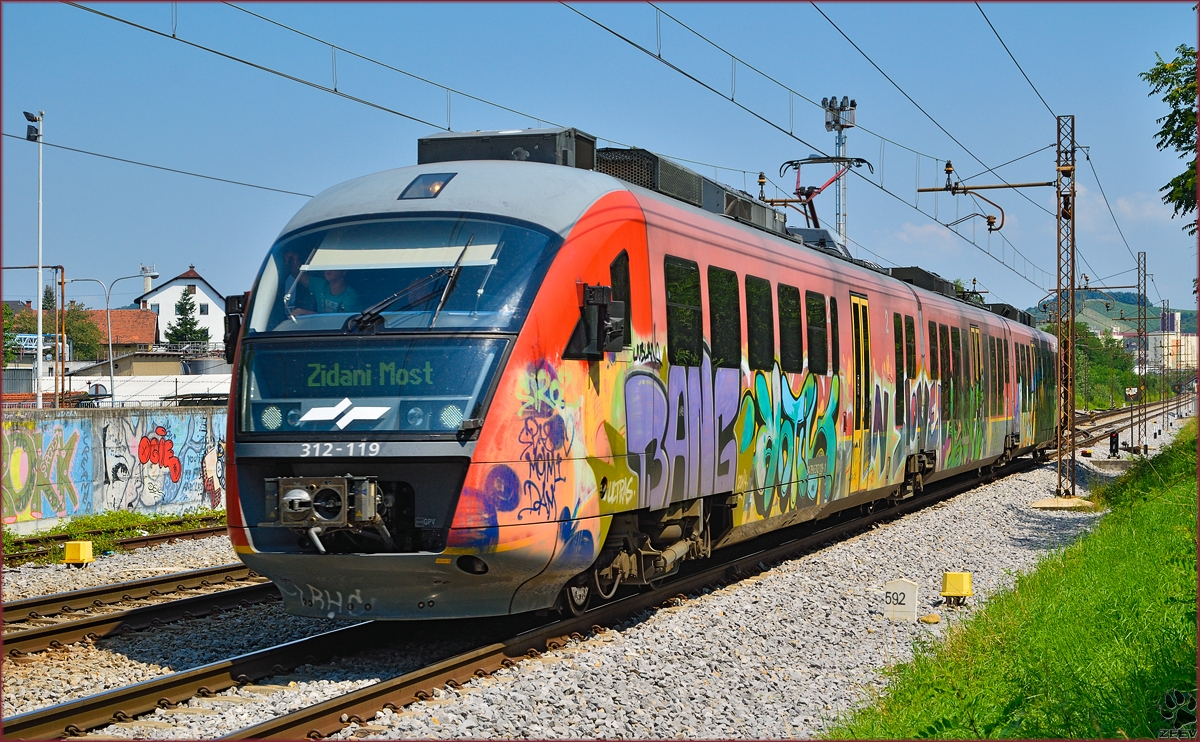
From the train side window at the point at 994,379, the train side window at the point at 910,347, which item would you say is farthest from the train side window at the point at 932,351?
the train side window at the point at 994,379

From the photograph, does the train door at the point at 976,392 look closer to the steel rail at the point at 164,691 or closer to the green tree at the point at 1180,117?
the green tree at the point at 1180,117

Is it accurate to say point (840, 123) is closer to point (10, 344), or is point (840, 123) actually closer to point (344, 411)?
point (344, 411)

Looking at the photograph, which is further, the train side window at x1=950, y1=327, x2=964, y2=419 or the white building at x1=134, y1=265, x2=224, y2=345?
the white building at x1=134, y1=265, x2=224, y2=345

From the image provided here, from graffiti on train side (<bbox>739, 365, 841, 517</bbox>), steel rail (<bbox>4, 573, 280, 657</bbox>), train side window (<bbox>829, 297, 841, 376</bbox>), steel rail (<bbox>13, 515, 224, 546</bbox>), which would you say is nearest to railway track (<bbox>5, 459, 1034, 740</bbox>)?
graffiti on train side (<bbox>739, 365, 841, 517</bbox>)

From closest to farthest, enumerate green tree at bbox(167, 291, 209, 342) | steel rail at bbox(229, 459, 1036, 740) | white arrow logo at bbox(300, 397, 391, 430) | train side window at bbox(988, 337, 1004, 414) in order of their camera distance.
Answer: steel rail at bbox(229, 459, 1036, 740), white arrow logo at bbox(300, 397, 391, 430), train side window at bbox(988, 337, 1004, 414), green tree at bbox(167, 291, 209, 342)

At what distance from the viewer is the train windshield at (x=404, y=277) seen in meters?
8.27

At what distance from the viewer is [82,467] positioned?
19375 mm

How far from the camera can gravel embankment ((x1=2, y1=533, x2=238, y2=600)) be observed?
12.6m

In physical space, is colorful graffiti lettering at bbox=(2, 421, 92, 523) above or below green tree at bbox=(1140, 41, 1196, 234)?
below

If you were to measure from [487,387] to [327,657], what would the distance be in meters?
2.38

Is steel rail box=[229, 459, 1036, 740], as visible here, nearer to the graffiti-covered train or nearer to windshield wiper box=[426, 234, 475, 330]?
the graffiti-covered train

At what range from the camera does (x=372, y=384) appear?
8.13 metres

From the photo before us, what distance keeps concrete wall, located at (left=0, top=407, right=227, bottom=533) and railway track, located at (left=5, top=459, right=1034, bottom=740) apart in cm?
1082

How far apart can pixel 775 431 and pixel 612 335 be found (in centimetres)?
413
